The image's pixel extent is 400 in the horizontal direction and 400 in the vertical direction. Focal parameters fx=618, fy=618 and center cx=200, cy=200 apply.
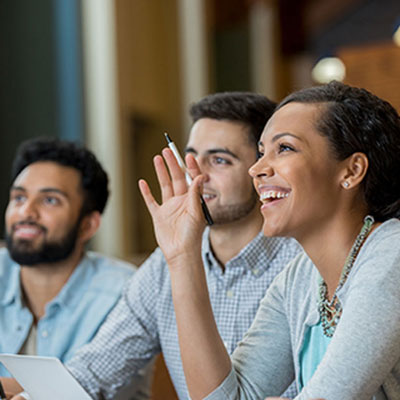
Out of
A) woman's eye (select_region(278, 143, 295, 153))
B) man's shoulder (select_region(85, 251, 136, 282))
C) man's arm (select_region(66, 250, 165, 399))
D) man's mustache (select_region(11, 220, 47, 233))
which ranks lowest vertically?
man's arm (select_region(66, 250, 165, 399))

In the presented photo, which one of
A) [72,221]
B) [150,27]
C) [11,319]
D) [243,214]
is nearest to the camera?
[243,214]

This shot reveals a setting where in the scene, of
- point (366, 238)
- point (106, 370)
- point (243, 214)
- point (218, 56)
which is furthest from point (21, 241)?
point (218, 56)

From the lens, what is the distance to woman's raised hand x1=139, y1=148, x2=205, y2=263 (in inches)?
49.0

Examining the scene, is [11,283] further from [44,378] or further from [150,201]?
[150,201]

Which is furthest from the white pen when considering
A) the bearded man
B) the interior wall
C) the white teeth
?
the interior wall

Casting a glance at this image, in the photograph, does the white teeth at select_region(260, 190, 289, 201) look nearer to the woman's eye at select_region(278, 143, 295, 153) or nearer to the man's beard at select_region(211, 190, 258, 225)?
the woman's eye at select_region(278, 143, 295, 153)

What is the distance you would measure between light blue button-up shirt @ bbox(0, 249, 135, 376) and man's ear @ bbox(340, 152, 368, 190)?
1.04 meters

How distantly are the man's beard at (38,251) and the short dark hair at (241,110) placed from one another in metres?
0.66

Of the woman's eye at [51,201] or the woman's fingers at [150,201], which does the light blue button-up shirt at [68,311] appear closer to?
the woman's eye at [51,201]

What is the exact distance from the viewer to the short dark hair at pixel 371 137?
1.19 metres

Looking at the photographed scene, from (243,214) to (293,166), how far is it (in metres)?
0.65

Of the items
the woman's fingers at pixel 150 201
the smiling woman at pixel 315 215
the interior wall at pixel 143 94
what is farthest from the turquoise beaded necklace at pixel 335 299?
the interior wall at pixel 143 94

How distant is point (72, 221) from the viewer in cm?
217

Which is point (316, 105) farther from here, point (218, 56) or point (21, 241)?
point (218, 56)
